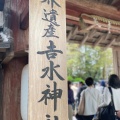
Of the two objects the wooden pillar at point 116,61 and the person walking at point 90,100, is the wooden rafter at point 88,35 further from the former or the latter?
the wooden pillar at point 116,61

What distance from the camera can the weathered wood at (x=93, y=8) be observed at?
2730 millimetres

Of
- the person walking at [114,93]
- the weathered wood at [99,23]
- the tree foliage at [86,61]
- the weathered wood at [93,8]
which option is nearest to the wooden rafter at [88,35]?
the weathered wood at [99,23]

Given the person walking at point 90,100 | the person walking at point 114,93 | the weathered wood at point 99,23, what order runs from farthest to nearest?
the person walking at point 90,100
the person walking at point 114,93
the weathered wood at point 99,23

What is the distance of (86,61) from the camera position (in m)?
15.8

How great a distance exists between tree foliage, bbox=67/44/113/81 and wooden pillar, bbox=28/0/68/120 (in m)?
13.5

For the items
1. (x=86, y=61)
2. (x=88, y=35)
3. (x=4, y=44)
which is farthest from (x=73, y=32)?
(x=86, y=61)

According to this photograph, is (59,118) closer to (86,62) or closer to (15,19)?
(15,19)

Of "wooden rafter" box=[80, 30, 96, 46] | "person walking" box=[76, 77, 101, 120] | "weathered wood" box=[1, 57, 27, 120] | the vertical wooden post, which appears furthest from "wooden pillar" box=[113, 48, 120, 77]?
"weathered wood" box=[1, 57, 27, 120]

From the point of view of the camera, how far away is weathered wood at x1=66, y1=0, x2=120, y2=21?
8.96 ft

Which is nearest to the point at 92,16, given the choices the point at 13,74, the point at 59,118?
the point at 13,74

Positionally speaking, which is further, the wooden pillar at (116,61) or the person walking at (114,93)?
the wooden pillar at (116,61)

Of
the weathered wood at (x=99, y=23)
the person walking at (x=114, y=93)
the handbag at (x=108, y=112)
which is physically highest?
the weathered wood at (x=99, y=23)

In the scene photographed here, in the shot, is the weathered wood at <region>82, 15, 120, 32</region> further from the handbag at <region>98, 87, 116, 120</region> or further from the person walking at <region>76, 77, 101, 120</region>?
the person walking at <region>76, 77, 101, 120</region>

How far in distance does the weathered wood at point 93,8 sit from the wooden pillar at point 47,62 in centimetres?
107
